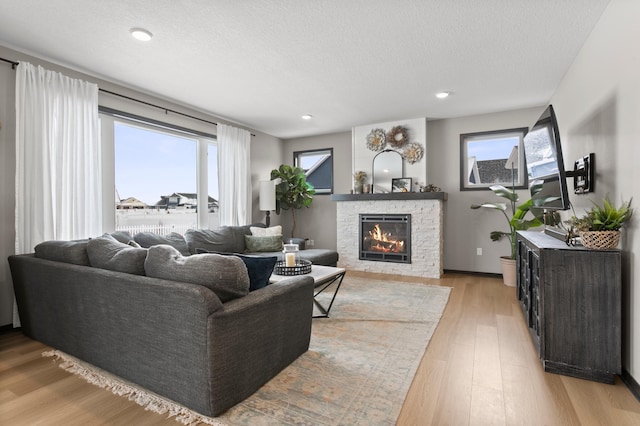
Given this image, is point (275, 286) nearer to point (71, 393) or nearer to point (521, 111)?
point (71, 393)

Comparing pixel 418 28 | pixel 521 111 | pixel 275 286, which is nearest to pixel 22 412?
pixel 275 286

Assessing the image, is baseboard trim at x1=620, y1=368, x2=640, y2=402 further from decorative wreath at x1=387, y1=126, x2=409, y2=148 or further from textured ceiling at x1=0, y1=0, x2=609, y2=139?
decorative wreath at x1=387, y1=126, x2=409, y2=148

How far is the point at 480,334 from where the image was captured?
8.86ft

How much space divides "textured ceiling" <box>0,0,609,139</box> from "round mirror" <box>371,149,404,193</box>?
1194mm

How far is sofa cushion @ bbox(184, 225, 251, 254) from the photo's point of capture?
419 centimetres

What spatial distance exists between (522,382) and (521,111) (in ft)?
13.3

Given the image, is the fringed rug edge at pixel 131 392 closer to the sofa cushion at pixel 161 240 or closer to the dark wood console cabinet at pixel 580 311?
the sofa cushion at pixel 161 240

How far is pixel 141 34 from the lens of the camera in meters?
2.55

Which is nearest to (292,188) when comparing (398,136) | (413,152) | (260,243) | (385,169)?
(260,243)

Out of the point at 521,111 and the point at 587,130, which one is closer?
the point at 587,130

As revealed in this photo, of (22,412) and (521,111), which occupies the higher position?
(521,111)

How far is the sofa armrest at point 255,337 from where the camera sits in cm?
157

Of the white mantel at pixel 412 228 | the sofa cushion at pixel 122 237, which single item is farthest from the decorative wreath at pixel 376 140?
the sofa cushion at pixel 122 237

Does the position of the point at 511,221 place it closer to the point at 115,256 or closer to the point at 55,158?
the point at 115,256
